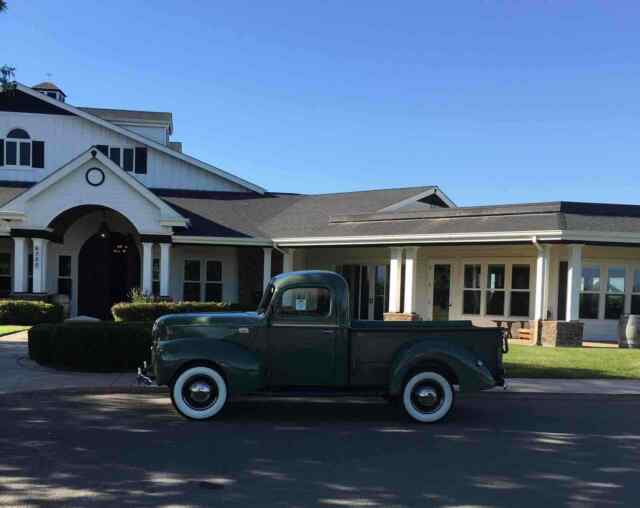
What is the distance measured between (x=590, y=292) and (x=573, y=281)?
2630 millimetres

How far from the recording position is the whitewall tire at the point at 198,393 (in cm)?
776

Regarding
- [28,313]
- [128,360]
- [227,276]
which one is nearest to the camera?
[128,360]

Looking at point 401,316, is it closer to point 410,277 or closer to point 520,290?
point 410,277

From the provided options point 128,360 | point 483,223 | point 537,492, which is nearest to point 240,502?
point 537,492

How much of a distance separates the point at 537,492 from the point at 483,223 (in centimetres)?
1408

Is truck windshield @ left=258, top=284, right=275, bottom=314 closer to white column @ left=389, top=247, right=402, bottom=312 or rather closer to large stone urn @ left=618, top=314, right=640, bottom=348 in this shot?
white column @ left=389, top=247, right=402, bottom=312

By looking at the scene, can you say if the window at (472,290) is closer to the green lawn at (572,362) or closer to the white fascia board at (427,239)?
the white fascia board at (427,239)

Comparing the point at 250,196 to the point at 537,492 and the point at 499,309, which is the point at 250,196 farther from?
the point at 537,492

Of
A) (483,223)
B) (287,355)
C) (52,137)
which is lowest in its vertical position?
(287,355)

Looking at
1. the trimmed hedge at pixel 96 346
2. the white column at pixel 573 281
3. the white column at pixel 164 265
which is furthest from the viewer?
the white column at pixel 164 265

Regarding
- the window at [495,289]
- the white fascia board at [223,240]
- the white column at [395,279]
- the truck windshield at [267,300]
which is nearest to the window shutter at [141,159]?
the white fascia board at [223,240]

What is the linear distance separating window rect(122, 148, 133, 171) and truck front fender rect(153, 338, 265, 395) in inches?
743

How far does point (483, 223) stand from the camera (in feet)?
61.5

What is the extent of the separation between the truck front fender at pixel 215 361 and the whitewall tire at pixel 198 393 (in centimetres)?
9
